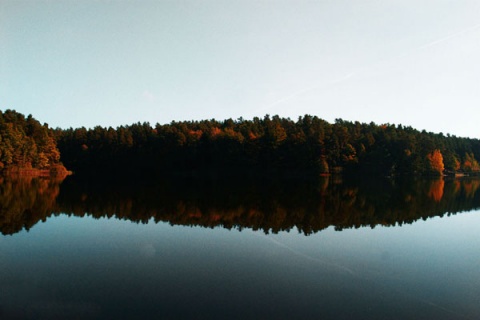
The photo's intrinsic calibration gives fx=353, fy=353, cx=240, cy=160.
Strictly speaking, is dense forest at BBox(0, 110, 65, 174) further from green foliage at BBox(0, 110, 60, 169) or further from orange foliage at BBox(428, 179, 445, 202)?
orange foliage at BBox(428, 179, 445, 202)

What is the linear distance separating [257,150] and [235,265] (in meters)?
107

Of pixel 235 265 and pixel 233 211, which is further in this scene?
pixel 233 211

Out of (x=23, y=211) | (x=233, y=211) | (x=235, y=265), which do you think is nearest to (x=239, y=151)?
(x=233, y=211)

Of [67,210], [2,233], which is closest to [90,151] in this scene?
[67,210]

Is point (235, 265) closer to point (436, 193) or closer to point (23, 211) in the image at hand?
point (23, 211)

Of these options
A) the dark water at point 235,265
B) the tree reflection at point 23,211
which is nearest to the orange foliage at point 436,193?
the dark water at point 235,265

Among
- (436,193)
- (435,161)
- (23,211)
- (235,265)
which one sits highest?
(435,161)

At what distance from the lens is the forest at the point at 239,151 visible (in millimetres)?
111375

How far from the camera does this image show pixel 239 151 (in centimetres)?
12369

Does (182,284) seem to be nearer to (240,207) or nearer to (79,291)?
(79,291)

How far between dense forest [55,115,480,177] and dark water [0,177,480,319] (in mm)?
87480

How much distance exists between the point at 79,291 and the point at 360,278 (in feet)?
36.8

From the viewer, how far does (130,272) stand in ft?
50.1

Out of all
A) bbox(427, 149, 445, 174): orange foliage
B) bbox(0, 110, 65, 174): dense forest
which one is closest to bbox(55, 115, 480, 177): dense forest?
bbox(427, 149, 445, 174): orange foliage
